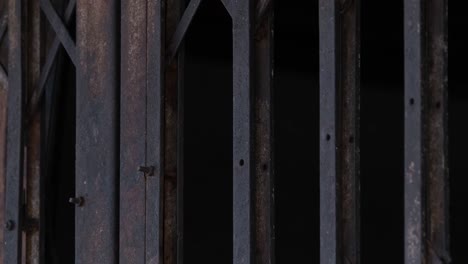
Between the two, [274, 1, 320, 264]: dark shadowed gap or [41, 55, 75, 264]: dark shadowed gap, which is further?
[274, 1, 320, 264]: dark shadowed gap

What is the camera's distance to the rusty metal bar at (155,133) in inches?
150

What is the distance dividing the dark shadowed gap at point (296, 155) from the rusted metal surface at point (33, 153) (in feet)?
9.88

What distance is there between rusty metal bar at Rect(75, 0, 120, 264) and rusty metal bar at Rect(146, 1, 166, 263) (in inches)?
8.0

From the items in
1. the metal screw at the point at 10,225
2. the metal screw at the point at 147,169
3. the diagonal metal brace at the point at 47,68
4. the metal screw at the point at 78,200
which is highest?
the diagonal metal brace at the point at 47,68

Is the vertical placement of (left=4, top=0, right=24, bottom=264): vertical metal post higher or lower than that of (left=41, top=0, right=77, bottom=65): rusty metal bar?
lower

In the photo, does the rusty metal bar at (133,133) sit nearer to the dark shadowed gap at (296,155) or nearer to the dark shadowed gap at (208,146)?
the dark shadowed gap at (208,146)

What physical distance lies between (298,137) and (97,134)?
3651mm

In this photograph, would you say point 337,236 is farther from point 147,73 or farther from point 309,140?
point 309,140

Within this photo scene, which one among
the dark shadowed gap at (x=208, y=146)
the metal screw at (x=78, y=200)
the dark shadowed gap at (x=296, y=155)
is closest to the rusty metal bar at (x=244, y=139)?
the metal screw at (x=78, y=200)

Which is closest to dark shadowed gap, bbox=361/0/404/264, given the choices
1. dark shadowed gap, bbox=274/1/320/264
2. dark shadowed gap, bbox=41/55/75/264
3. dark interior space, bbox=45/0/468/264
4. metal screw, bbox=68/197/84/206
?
dark interior space, bbox=45/0/468/264

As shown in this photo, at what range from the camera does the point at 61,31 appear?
422 cm

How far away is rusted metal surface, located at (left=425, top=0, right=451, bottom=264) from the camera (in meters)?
3.13

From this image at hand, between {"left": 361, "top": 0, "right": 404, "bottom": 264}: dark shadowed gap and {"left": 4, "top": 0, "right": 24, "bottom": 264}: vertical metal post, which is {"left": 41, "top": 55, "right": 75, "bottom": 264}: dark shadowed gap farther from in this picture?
{"left": 361, "top": 0, "right": 404, "bottom": 264}: dark shadowed gap

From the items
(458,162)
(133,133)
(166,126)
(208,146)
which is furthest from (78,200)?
(458,162)
